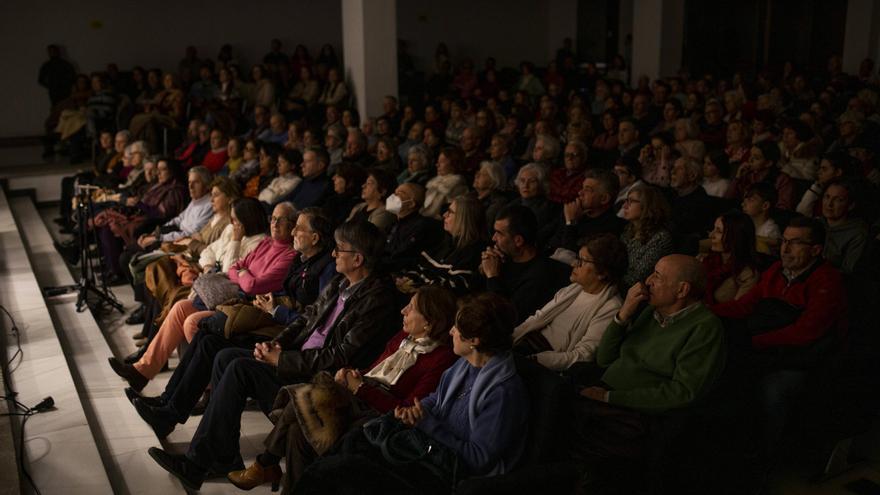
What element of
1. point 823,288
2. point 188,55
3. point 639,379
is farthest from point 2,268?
point 188,55

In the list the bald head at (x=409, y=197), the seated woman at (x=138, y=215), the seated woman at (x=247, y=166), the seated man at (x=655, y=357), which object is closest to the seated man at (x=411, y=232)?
the bald head at (x=409, y=197)

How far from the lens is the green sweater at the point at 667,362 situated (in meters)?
2.88

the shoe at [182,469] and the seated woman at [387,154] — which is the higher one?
the seated woman at [387,154]

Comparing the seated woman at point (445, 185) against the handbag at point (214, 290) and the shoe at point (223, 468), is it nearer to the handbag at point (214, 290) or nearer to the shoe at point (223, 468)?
the handbag at point (214, 290)

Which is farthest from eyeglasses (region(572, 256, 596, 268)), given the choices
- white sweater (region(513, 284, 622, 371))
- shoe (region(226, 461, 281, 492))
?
shoe (region(226, 461, 281, 492))

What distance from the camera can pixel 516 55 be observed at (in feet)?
56.3

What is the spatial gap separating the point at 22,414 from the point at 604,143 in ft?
20.2

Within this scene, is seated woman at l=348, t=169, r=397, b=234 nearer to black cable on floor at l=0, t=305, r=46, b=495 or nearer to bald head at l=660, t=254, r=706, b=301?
black cable on floor at l=0, t=305, r=46, b=495

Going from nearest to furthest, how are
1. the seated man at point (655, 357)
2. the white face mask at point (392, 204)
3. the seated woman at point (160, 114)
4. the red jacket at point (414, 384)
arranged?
1. the seated man at point (655, 357)
2. the red jacket at point (414, 384)
3. the white face mask at point (392, 204)
4. the seated woman at point (160, 114)

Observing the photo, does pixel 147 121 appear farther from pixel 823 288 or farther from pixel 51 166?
pixel 823 288

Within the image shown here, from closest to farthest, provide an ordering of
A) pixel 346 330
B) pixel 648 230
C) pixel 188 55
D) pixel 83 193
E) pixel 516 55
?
pixel 346 330 → pixel 648 230 → pixel 83 193 → pixel 188 55 → pixel 516 55

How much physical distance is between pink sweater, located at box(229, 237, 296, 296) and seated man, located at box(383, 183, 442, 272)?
0.54 m

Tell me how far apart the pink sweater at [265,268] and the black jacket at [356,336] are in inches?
40.0

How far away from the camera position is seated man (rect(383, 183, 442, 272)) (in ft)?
16.1
